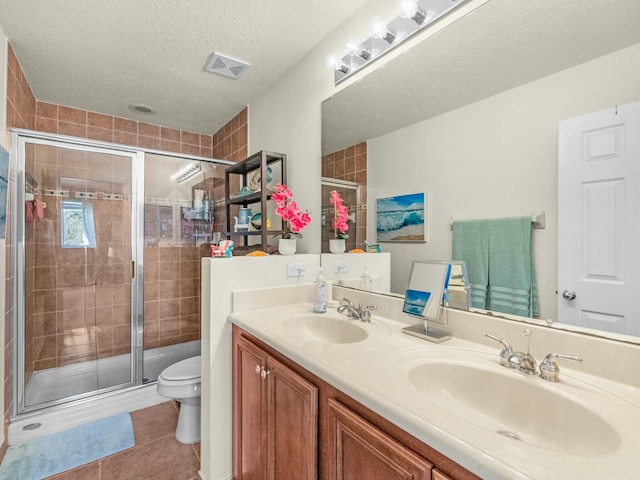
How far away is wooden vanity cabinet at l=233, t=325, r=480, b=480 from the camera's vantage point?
26.6 inches

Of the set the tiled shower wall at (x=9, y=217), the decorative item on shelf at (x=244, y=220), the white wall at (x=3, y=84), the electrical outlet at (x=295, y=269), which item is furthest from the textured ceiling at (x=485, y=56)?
the tiled shower wall at (x=9, y=217)

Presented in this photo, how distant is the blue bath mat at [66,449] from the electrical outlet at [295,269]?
1.43 m

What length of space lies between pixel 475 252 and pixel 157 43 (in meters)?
2.08

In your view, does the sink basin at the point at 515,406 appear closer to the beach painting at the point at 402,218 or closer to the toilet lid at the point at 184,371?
the beach painting at the point at 402,218

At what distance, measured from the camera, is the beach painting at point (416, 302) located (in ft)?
3.83

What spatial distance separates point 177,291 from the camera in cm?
301

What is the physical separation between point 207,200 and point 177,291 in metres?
0.92

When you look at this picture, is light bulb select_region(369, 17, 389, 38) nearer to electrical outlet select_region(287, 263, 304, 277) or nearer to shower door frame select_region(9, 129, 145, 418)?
electrical outlet select_region(287, 263, 304, 277)

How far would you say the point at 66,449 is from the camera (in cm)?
183

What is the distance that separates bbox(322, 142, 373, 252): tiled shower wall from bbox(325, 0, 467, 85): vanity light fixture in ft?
1.35

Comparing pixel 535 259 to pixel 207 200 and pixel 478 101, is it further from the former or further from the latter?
pixel 207 200

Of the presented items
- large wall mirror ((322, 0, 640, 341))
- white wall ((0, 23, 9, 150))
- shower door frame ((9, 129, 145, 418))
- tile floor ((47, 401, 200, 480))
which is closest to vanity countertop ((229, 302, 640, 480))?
large wall mirror ((322, 0, 640, 341))

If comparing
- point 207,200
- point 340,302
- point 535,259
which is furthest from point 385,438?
point 207,200

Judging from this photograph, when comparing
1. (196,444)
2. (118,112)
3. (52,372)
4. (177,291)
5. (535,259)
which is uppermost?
(118,112)
